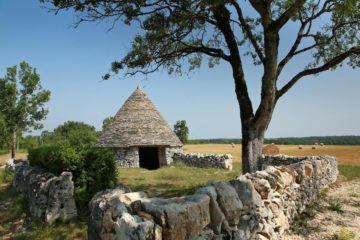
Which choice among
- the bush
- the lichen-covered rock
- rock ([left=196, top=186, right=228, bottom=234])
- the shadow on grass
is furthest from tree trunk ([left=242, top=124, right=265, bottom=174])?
the lichen-covered rock

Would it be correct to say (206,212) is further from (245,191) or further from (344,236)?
(344,236)

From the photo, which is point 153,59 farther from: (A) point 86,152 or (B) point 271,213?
(B) point 271,213

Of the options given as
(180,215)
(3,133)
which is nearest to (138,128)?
(3,133)

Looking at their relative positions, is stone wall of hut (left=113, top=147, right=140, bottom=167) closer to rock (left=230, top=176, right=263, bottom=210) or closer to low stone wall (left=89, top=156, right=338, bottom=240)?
Result: low stone wall (left=89, top=156, right=338, bottom=240)

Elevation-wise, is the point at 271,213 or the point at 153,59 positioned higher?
the point at 153,59

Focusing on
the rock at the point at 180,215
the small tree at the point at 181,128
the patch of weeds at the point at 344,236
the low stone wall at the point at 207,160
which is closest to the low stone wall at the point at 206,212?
the rock at the point at 180,215

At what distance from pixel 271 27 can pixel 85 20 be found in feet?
20.0

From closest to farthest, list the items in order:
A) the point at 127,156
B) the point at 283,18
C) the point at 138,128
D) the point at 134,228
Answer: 1. the point at 134,228
2. the point at 283,18
3. the point at 127,156
4. the point at 138,128

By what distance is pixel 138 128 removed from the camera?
2694 centimetres

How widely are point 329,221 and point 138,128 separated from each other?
18397 mm

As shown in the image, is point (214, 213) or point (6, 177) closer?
point (214, 213)

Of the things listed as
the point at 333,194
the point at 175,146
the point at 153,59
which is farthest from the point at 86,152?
the point at 175,146

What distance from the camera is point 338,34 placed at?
14852 mm

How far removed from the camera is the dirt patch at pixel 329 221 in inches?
342
